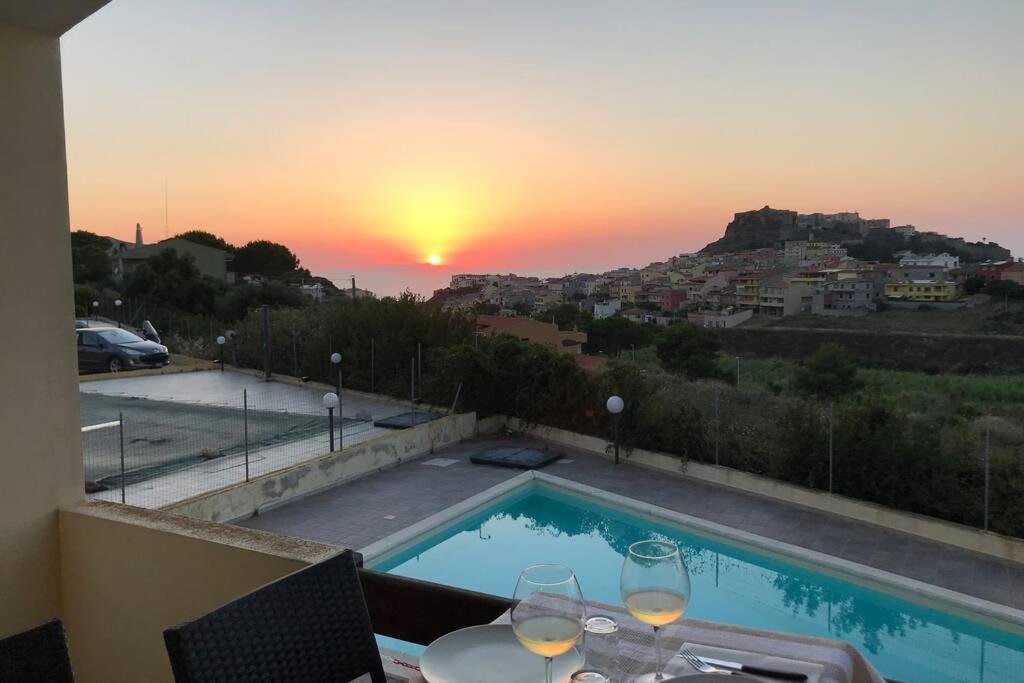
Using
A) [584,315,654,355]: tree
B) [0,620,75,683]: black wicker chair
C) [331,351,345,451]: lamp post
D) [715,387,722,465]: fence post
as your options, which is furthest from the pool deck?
[584,315,654,355]: tree

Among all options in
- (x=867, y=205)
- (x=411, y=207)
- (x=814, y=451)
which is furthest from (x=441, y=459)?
(x=867, y=205)

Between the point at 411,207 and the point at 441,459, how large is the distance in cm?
829

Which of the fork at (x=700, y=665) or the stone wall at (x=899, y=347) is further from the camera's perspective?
the stone wall at (x=899, y=347)

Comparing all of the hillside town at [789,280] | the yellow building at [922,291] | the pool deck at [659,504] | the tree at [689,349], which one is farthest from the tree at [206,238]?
the pool deck at [659,504]

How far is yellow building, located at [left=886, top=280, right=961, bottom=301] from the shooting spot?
29.8m

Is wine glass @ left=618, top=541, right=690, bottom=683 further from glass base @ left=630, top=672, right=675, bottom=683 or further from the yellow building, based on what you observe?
the yellow building

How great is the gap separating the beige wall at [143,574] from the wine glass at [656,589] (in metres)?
0.92

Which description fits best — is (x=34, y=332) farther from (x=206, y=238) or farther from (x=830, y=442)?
(x=206, y=238)

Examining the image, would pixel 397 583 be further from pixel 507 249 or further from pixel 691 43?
pixel 507 249

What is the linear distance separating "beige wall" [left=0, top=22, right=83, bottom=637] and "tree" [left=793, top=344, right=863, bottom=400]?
69.0 ft

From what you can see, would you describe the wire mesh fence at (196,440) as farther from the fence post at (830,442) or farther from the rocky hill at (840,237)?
the rocky hill at (840,237)

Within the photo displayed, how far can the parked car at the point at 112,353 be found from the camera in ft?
50.7

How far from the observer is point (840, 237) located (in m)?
44.8

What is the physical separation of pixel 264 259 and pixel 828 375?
3452 cm
